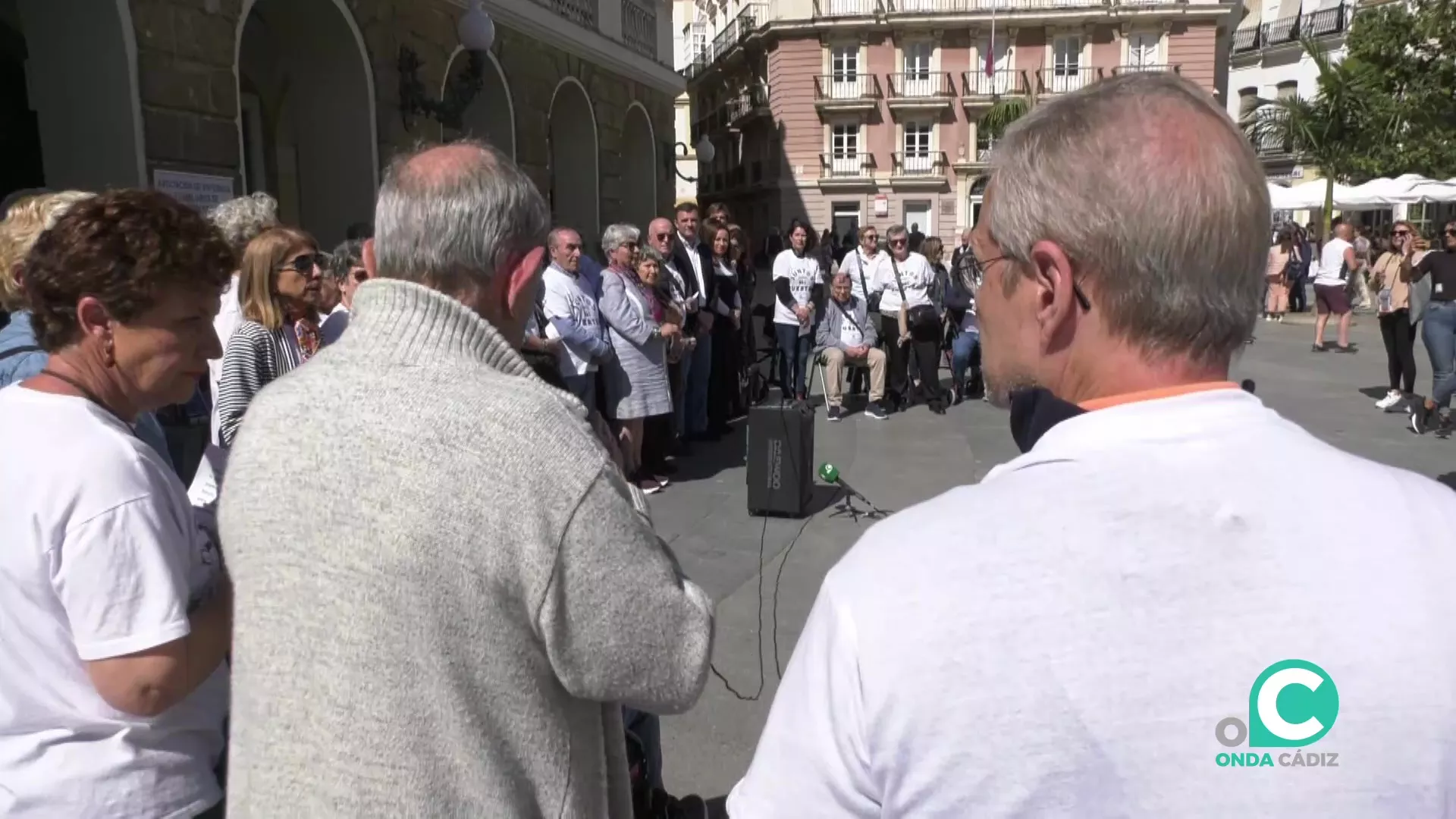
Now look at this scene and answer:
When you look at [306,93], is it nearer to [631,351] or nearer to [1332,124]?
[631,351]

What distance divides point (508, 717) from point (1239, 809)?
97 centimetres

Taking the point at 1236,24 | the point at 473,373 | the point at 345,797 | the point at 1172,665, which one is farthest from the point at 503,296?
the point at 1236,24

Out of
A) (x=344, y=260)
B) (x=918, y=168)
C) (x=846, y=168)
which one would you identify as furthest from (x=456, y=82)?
(x=918, y=168)

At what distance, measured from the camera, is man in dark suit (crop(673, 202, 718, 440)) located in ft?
27.7

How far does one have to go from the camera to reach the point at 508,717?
1477 mm

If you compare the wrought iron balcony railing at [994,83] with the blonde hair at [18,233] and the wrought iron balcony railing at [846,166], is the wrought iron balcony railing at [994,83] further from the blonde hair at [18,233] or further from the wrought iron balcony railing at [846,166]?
the blonde hair at [18,233]

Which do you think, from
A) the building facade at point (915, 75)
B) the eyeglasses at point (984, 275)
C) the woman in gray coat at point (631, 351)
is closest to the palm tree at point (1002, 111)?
the building facade at point (915, 75)

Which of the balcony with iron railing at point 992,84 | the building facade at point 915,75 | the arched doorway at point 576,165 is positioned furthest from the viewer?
the balcony with iron railing at point 992,84

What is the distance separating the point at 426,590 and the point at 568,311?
214 inches

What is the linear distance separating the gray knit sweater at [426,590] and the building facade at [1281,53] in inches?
1440

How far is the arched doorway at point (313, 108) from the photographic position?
9.28m

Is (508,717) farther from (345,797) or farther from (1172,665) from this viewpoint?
(1172,665)

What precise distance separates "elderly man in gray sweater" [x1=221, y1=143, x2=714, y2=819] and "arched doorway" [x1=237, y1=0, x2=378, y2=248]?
28.5 ft

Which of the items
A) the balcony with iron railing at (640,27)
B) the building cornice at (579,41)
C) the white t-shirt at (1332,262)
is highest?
the balcony with iron railing at (640,27)
